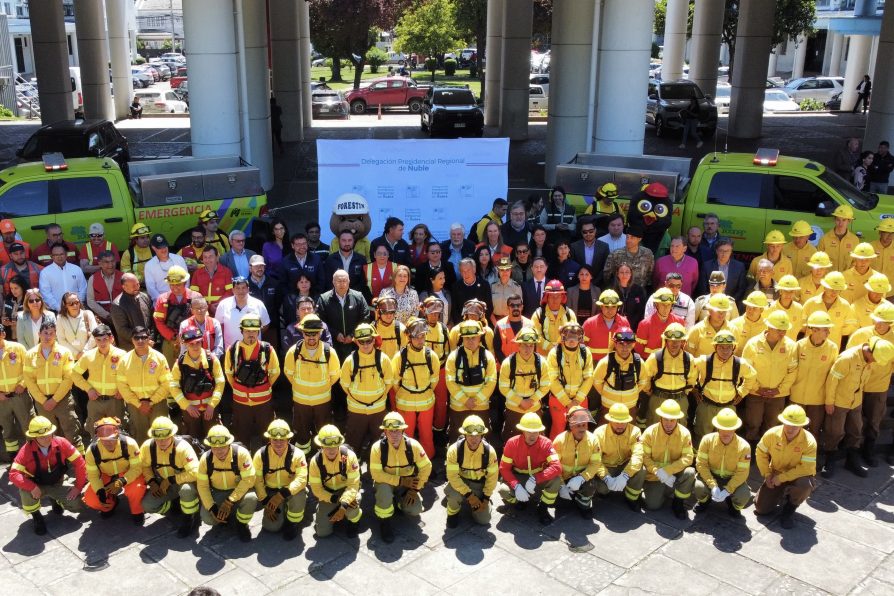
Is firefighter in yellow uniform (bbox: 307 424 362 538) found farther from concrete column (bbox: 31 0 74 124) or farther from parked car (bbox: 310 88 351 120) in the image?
parked car (bbox: 310 88 351 120)

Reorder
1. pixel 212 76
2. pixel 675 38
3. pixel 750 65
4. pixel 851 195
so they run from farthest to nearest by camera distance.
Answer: pixel 675 38, pixel 750 65, pixel 212 76, pixel 851 195

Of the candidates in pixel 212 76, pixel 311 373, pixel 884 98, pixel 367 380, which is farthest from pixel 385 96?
pixel 367 380

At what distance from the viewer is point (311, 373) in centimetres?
889

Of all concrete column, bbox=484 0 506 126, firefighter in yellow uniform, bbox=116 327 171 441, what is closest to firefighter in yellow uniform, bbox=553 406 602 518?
firefighter in yellow uniform, bbox=116 327 171 441

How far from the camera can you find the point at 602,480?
8.58 metres

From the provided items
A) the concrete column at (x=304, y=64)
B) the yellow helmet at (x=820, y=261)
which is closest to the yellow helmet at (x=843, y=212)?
the yellow helmet at (x=820, y=261)

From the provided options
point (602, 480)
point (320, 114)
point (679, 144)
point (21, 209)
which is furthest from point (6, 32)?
point (602, 480)

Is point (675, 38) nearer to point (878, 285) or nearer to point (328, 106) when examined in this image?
point (328, 106)

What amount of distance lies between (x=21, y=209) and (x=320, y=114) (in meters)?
22.9

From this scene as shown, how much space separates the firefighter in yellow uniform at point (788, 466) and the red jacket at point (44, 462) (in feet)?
20.5

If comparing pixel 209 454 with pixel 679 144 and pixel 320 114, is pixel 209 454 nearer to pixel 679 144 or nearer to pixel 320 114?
pixel 679 144

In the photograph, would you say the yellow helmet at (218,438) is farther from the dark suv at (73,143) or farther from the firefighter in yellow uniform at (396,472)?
the dark suv at (73,143)

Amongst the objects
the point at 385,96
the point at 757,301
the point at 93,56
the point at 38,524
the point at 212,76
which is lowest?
the point at 38,524

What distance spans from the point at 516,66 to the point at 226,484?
66.4 feet
